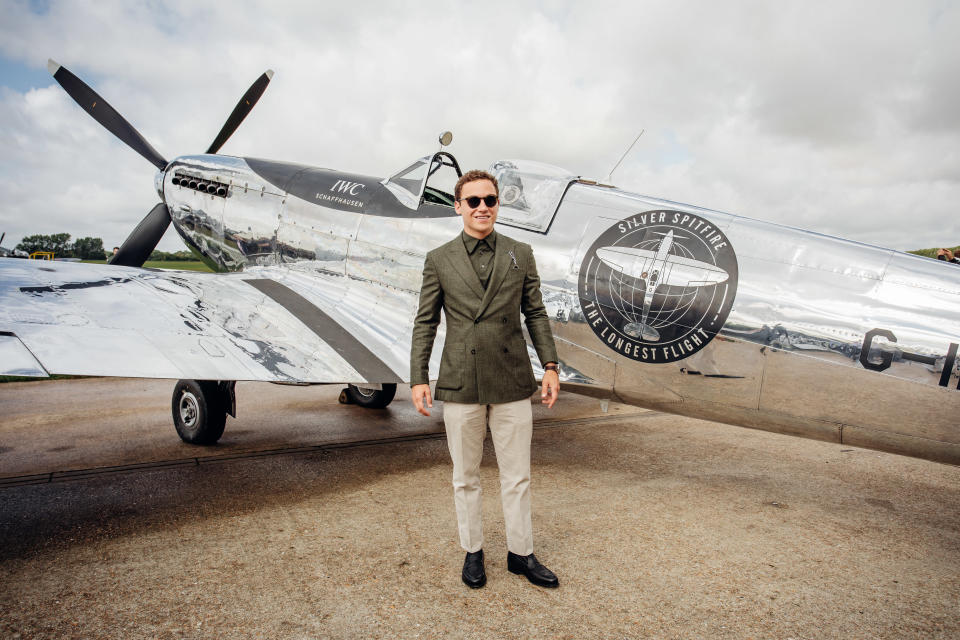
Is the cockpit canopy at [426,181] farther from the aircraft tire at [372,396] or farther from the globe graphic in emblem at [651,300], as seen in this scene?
the aircraft tire at [372,396]

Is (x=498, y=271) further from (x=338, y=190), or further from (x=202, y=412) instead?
(x=202, y=412)

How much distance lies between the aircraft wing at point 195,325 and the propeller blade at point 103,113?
3512 millimetres

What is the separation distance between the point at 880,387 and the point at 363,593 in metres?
2.83

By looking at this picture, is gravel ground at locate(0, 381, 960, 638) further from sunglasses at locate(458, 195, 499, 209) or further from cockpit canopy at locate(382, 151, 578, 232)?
cockpit canopy at locate(382, 151, 578, 232)

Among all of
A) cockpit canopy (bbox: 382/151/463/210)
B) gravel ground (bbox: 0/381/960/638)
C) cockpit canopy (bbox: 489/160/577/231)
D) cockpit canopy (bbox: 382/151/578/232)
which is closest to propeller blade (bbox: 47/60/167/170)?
cockpit canopy (bbox: 382/151/463/210)

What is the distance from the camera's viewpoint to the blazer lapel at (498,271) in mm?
2453

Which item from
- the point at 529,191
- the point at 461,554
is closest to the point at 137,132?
the point at 529,191

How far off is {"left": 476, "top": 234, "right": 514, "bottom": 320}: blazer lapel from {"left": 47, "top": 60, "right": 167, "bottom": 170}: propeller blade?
6.78 metres

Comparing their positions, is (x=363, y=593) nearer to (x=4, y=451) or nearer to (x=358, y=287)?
(x=358, y=287)

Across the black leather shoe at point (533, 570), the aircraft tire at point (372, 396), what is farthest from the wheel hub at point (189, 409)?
the black leather shoe at point (533, 570)

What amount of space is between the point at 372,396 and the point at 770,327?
4932 mm

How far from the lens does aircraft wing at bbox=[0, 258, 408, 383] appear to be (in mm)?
3131

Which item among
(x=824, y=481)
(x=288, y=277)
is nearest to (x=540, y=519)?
(x=824, y=481)

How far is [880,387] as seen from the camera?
9.32 feet
